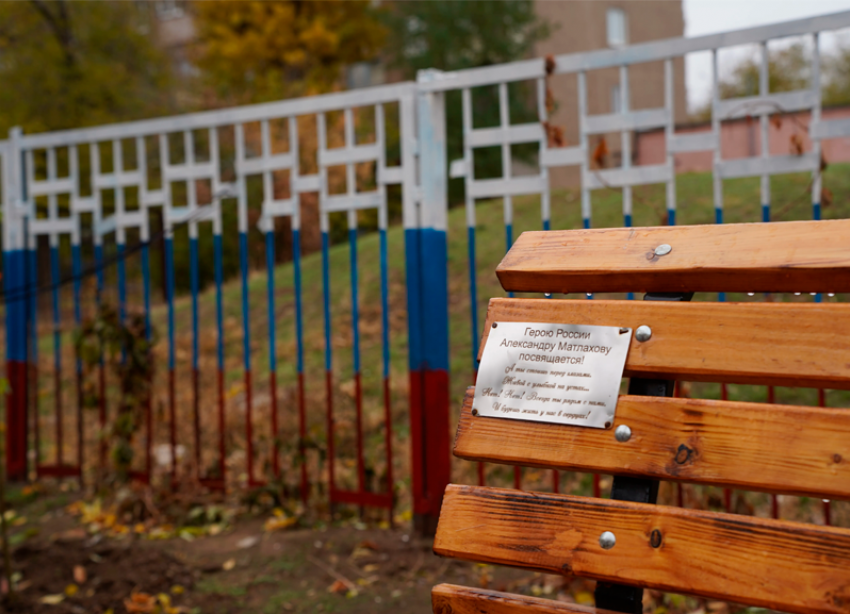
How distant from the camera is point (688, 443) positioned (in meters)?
1.45

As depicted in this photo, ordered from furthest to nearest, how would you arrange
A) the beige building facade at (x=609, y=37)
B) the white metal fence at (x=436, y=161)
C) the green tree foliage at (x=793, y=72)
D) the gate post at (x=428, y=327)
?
the green tree foliage at (x=793, y=72) → the beige building facade at (x=609, y=37) → the gate post at (x=428, y=327) → the white metal fence at (x=436, y=161)

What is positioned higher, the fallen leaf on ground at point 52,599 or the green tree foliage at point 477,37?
the green tree foliage at point 477,37

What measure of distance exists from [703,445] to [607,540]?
226 mm

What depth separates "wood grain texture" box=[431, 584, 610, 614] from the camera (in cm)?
150

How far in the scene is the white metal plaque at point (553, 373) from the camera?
5.10 ft

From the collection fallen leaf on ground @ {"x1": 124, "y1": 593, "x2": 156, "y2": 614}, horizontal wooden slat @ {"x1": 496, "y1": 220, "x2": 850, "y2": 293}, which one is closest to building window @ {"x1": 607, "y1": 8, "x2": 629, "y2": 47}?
fallen leaf on ground @ {"x1": 124, "y1": 593, "x2": 156, "y2": 614}

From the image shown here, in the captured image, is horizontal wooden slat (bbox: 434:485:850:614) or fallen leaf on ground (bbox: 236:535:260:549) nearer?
horizontal wooden slat (bbox: 434:485:850:614)

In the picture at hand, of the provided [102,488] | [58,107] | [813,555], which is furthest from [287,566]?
[58,107]

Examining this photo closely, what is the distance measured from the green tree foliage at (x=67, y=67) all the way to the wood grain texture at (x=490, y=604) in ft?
58.7

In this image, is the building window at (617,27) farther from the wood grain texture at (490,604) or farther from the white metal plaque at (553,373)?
the wood grain texture at (490,604)

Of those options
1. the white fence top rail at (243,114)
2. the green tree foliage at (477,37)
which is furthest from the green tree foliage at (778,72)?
the white fence top rail at (243,114)

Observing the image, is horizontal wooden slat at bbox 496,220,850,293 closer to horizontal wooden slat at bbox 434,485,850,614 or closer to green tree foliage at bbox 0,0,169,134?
horizontal wooden slat at bbox 434,485,850,614

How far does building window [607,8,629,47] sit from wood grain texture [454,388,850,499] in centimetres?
2693

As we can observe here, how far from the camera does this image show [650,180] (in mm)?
3127
